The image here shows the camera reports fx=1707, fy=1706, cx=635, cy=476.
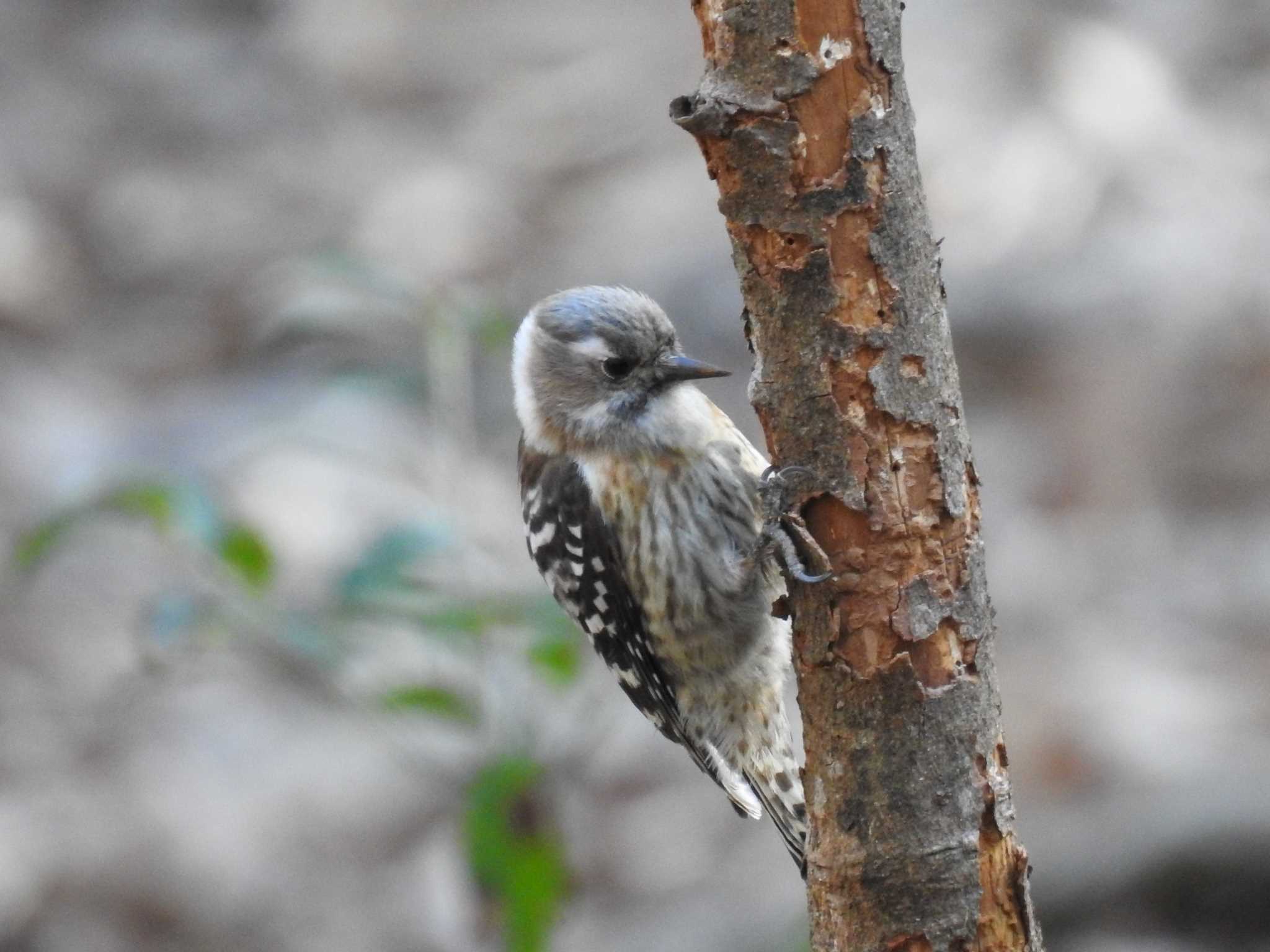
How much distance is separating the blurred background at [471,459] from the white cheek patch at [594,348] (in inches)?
21.5

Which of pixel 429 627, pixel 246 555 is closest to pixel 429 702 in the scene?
pixel 429 627

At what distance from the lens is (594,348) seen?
4.14 metres

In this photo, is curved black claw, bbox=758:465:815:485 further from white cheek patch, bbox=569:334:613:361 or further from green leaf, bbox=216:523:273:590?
green leaf, bbox=216:523:273:590

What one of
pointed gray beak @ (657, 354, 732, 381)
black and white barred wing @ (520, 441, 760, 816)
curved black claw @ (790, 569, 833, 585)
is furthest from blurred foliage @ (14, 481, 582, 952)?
curved black claw @ (790, 569, 833, 585)

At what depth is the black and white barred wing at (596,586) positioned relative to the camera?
4.11 m

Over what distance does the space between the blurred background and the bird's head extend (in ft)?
1.49

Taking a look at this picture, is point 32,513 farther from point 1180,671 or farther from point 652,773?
point 1180,671

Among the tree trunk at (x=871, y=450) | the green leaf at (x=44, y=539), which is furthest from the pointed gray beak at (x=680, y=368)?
the green leaf at (x=44, y=539)

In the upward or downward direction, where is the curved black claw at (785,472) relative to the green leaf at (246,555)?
downward

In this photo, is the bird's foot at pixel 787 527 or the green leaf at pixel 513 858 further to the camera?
the green leaf at pixel 513 858

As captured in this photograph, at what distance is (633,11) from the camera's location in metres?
10.7

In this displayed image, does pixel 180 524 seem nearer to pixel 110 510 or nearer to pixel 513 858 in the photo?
pixel 110 510

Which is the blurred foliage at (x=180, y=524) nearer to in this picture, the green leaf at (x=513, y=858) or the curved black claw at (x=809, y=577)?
the green leaf at (x=513, y=858)

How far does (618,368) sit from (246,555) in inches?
41.4
